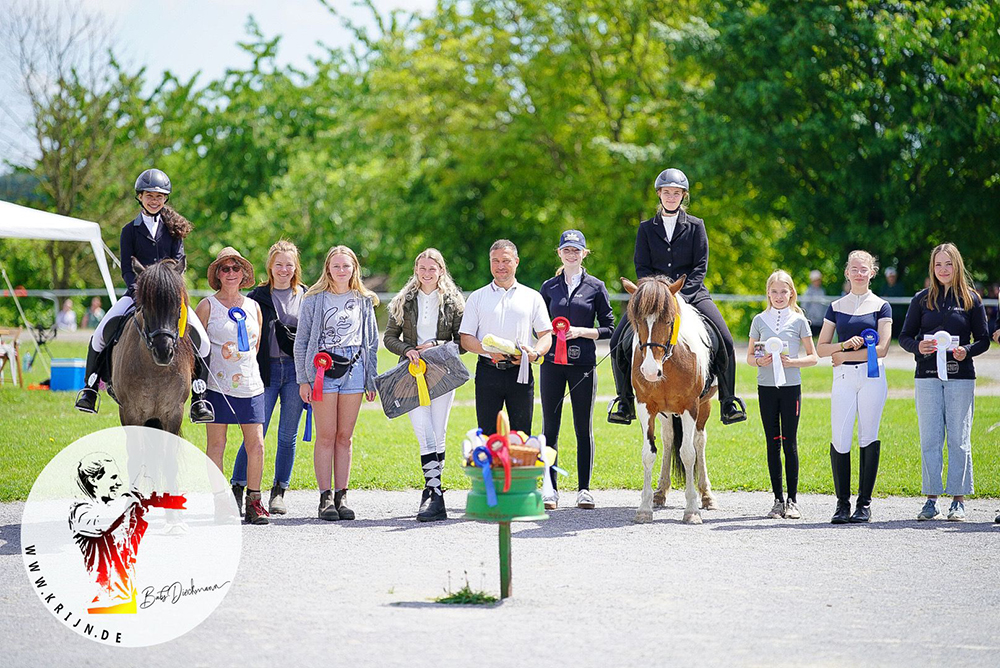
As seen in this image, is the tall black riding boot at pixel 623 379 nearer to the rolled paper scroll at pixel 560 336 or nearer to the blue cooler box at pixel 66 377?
the rolled paper scroll at pixel 560 336

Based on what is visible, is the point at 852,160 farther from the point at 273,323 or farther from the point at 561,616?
the point at 561,616

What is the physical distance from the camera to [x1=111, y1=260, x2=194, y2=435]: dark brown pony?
764cm

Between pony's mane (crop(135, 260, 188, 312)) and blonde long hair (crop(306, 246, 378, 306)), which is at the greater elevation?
blonde long hair (crop(306, 246, 378, 306))

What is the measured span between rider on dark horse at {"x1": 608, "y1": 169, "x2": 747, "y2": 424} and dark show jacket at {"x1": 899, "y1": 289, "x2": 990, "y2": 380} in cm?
143

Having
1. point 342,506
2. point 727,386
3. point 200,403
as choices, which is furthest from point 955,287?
point 200,403

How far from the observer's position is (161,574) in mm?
6426

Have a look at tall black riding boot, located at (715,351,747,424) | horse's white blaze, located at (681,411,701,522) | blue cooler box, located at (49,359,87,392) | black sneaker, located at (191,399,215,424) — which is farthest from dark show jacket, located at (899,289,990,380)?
blue cooler box, located at (49,359,87,392)

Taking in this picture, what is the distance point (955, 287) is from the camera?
877 centimetres

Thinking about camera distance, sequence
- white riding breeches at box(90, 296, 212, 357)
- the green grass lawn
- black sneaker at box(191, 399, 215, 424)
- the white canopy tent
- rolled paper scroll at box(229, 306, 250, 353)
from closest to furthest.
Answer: black sneaker at box(191, 399, 215, 424) → white riding breeches at box(90, 296, 212, 357) → rolled paper scroll at box(229, 306, 250, 353) → the green grass lawn → the white canopy tent

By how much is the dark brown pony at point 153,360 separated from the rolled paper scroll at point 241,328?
0.39 m

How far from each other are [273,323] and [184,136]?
131ft

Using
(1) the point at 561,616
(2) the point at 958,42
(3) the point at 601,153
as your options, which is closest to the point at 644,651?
(1) the point at 561,616

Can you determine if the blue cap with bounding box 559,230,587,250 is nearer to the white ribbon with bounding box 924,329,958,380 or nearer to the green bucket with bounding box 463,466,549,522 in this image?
the white ribbon with bounding box 924,329,958,380

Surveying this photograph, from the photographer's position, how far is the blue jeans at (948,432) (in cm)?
866
